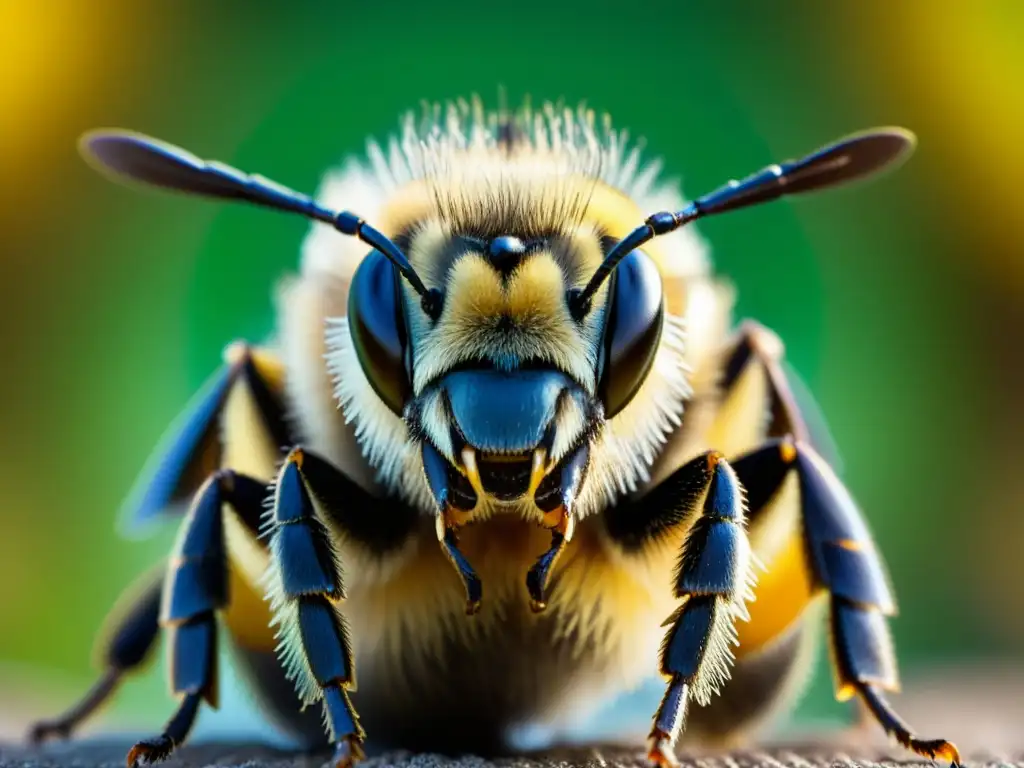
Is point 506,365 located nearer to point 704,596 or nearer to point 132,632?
point 704,596

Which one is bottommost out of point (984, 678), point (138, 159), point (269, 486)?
point (984, 678)

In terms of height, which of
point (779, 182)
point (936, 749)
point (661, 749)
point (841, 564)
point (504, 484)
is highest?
point (779, 182)

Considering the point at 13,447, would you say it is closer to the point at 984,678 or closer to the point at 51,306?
the point at 51,306

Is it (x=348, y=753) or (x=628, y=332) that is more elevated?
(x=628, y=332)

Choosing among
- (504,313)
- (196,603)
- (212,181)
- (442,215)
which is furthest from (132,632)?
(504,313)

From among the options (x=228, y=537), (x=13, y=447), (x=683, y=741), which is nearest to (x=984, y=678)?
(x=683, y=741)

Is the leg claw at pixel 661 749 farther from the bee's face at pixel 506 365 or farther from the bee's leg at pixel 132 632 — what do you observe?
the bee's leg at pixel 132 632

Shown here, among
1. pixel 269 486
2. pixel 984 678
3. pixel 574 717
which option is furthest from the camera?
pixel 984 678
